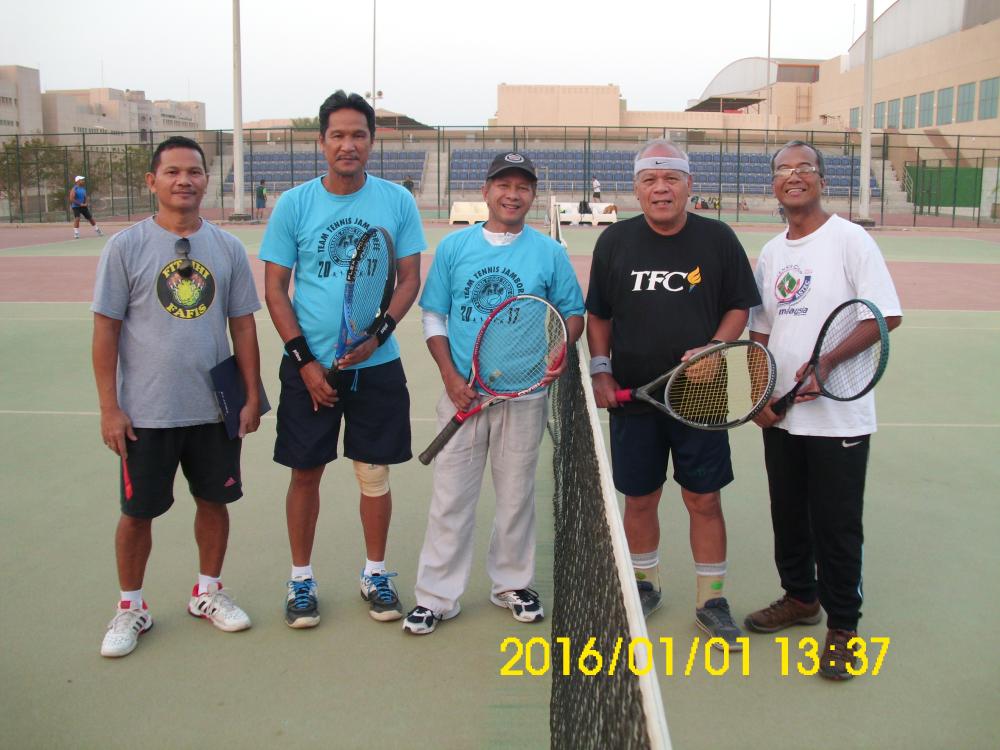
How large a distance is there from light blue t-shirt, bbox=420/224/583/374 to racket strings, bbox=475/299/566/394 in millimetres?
76

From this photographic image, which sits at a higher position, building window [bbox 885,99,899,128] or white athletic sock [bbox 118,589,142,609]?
building window [bbox 885,99,899,128]

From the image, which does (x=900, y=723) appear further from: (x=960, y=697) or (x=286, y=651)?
(x=286, y=651)

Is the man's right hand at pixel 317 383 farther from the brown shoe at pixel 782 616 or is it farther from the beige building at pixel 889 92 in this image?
the beige building at pixel 889 92

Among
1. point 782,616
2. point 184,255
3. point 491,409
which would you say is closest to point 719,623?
point 782,616

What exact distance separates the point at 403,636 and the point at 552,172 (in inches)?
1680

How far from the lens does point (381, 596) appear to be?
384cm

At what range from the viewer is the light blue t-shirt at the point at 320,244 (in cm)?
366

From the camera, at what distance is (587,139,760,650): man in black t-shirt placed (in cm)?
350

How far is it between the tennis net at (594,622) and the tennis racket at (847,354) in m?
0.81

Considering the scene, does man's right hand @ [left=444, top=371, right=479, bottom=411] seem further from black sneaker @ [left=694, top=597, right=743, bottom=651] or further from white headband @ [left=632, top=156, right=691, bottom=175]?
black sneaker @ [left=694, top=597, right=743, bottom=651]

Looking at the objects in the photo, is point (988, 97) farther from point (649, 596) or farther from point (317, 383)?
point (317, 383)

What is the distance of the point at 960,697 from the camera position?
3.26 meters

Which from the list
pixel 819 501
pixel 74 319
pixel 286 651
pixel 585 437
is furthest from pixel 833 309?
pixel 74 319

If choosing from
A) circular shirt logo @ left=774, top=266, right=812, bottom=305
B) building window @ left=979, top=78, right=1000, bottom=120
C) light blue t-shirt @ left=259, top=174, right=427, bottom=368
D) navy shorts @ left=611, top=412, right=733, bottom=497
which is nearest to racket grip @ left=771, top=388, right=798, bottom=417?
navy shorts @ left=611, top=412, right=733, bottom=497
